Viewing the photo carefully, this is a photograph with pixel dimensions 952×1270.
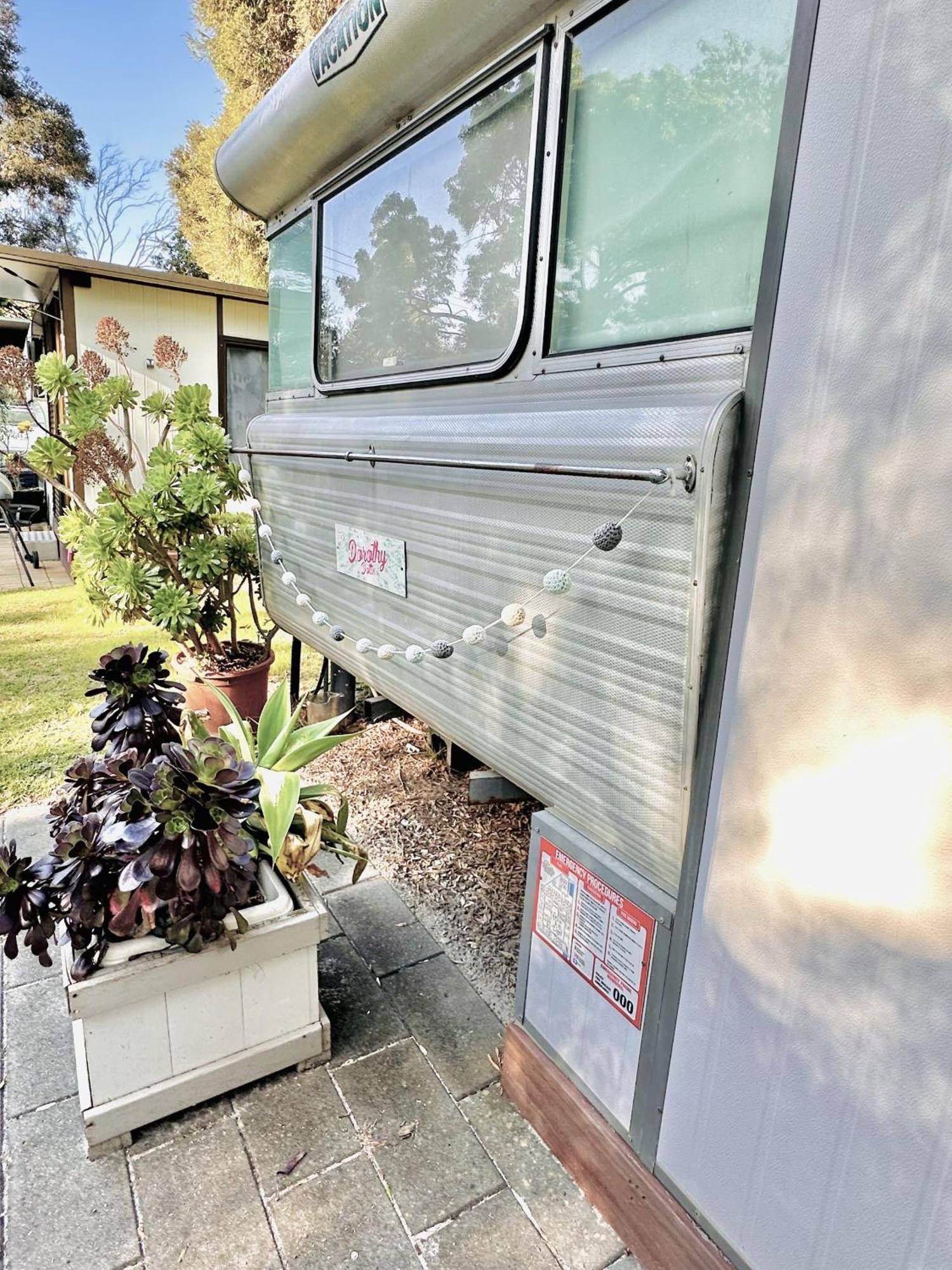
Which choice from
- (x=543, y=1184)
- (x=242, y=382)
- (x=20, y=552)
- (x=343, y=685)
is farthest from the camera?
(x=242, y=382)

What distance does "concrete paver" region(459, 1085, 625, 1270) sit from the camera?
5.01ft

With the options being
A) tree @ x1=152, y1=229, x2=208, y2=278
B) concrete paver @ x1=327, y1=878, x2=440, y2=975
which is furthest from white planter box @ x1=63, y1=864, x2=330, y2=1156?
tree @ x1=152, y1=229, x2=208, y2=278

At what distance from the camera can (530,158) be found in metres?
1.83

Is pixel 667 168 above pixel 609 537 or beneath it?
above

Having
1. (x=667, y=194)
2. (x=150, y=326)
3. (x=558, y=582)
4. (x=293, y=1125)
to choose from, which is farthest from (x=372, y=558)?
(x=150, y=326)

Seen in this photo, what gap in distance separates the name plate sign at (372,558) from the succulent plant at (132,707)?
730 mm

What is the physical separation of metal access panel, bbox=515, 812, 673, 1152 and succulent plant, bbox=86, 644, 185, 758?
3.52 feet

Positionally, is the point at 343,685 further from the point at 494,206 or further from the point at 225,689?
the point at 494,206

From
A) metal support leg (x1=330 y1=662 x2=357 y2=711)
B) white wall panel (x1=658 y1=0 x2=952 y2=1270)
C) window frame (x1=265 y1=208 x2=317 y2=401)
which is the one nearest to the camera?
white wall panel (x1=658 y1=0 x2=952 y2=1270)

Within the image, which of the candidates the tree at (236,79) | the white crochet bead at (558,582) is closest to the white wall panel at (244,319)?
the tree at (236,79)

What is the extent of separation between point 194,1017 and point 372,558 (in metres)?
1.43

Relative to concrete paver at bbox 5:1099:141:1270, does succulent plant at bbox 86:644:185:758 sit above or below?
above

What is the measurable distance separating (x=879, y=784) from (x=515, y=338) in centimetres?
133

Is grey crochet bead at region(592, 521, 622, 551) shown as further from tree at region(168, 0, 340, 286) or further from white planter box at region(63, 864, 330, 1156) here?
tree at region(168, 0, 340, 286)
